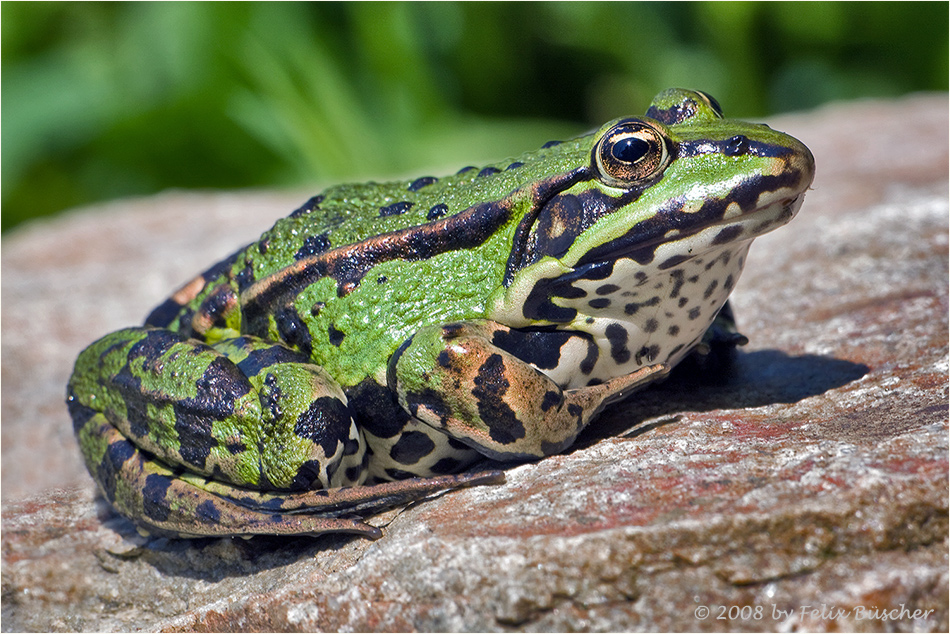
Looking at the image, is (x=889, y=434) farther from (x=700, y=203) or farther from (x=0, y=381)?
(x=0, y=381)

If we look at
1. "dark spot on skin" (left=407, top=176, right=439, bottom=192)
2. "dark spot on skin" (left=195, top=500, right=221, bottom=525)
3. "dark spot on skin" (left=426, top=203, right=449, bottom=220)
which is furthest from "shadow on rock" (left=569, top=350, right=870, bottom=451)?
"dark spot on skin" (left=195, top=500, right=221, bottom=525)

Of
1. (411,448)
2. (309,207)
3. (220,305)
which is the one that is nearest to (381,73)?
(309,207)

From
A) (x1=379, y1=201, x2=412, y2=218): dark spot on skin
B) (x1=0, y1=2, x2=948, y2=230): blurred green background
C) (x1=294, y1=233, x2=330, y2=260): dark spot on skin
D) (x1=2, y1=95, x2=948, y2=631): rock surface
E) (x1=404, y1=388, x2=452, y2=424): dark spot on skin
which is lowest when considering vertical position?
(x1=2, y1=95, x2=948, y2=631): rock surface

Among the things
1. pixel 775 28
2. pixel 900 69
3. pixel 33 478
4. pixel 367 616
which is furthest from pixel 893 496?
pixel 900 69

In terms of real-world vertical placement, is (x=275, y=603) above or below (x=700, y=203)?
below

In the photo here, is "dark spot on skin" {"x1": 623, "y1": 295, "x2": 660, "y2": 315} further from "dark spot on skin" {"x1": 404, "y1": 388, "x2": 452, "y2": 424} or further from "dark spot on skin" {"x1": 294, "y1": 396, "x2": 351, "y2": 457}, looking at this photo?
"dark spot on skin" {"x1": 294, "y1": 396, "x2": 351, "y2": 457}

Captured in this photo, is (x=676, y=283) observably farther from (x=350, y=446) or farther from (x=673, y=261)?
(x=350, y=446)
